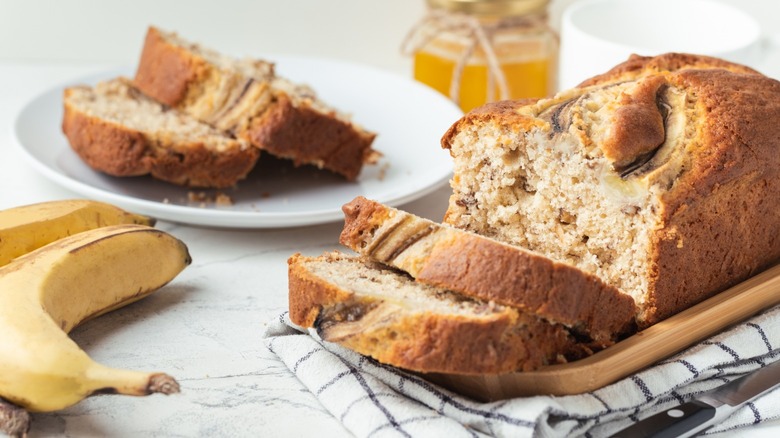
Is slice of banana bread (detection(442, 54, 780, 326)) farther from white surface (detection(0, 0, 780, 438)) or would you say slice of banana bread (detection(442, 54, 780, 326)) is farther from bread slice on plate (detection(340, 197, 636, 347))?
white surface (detection(0, 0, 780, 438))

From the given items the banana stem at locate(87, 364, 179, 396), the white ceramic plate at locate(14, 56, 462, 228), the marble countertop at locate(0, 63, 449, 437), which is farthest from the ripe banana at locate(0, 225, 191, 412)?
the white ceramic plate at locate(14, 56, 462, 228)

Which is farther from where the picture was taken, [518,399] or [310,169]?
[310,169]

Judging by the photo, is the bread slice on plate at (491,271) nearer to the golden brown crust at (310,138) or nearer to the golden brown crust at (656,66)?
the golden brown crust at (656,66)

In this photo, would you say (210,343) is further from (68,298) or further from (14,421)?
(14,421)

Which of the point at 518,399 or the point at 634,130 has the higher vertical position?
the point at 634,130

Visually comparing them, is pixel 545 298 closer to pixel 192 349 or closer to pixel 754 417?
pixel 754 417

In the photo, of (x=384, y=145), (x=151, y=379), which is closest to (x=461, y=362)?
(x=151, y=379)

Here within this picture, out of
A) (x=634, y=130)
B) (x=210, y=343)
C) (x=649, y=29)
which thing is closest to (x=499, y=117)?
(x=634, y=130)
